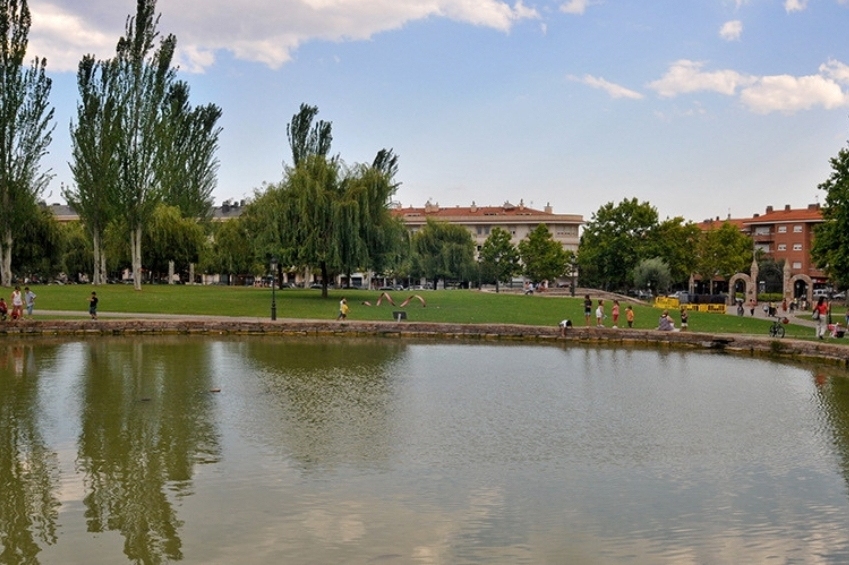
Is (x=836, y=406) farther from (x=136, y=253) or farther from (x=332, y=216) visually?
(x=136, y=253)

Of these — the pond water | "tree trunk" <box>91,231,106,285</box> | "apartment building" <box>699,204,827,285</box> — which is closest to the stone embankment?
the pond water

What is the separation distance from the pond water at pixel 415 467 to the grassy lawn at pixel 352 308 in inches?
707

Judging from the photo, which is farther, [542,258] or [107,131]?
[542,258]

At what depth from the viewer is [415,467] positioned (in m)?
13.6

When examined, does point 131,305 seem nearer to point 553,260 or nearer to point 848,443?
point 848,443

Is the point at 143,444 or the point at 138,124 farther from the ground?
the point at 138,124

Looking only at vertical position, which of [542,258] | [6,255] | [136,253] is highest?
[542,258]

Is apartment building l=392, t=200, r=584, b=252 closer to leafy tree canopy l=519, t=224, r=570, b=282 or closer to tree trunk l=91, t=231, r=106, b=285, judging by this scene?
leafy tree canopy l=519, t=224, r=570, b=282

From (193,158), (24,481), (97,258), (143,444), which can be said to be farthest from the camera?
(193,158)

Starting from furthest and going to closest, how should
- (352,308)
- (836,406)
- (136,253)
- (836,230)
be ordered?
1. (136,253)
2. (352,308)
3. (836,230)
4. (836,406)

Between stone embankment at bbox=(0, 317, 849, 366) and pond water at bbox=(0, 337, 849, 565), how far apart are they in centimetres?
1090

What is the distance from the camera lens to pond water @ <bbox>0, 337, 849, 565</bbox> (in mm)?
10055

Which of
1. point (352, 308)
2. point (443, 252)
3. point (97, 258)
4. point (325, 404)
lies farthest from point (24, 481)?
point (443, 252)

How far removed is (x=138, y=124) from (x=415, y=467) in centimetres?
4888
